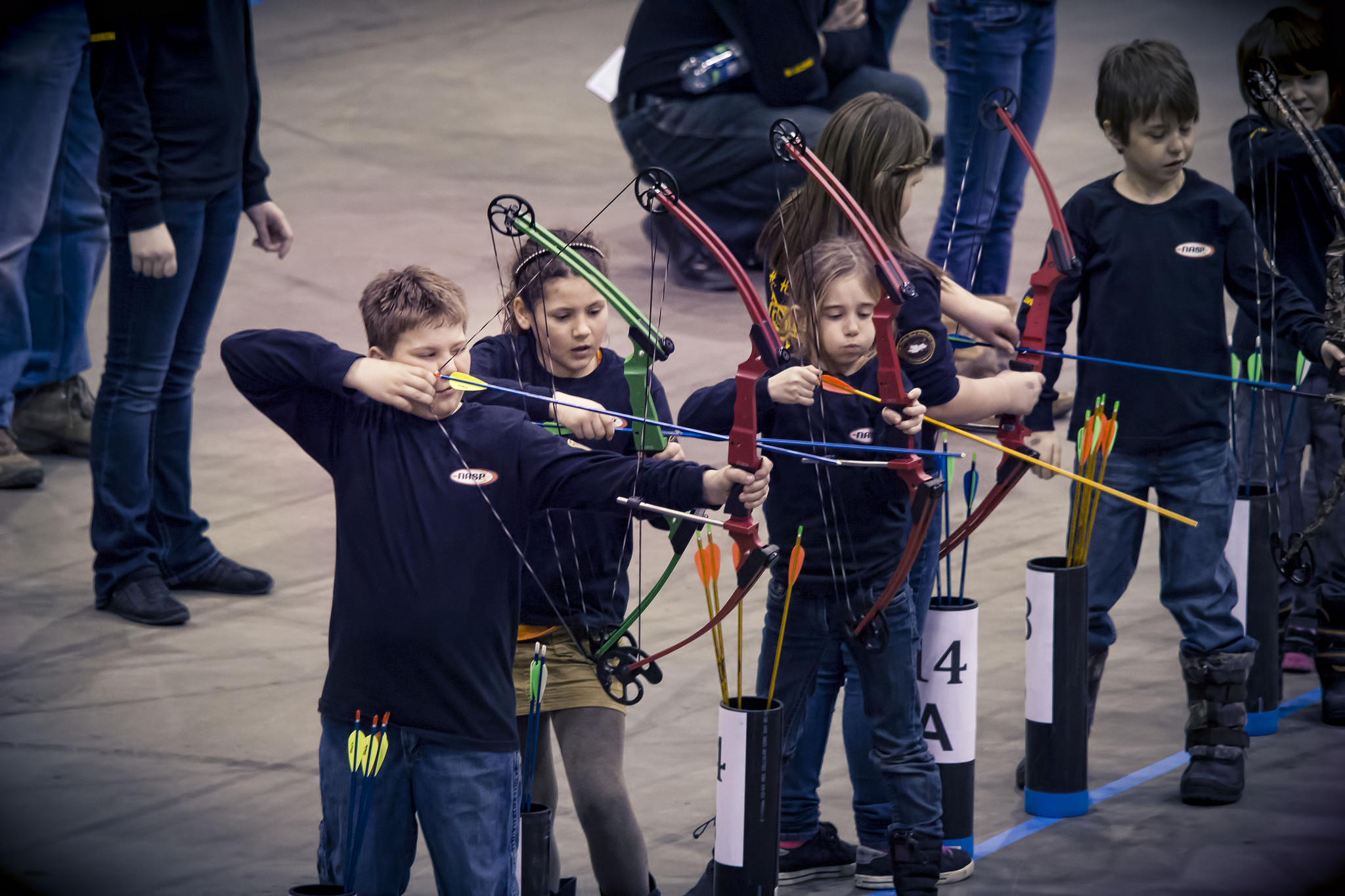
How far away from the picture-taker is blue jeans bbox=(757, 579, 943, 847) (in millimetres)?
2740

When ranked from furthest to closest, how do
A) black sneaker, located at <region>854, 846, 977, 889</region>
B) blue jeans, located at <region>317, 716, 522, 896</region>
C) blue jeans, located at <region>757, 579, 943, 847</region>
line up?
black sneaker, located at <region>854, 846, 977, 889</region>
blue jeans, located at <region>757, 579, 943, 847</region>
blue jeans, located at <region>317, 716, 522, 896</region>

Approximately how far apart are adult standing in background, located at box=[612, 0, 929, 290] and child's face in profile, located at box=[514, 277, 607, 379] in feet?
9.98

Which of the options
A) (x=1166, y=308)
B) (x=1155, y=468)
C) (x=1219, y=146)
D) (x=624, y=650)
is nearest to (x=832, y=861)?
(x=624, y=650)

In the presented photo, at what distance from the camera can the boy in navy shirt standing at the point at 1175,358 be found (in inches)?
126

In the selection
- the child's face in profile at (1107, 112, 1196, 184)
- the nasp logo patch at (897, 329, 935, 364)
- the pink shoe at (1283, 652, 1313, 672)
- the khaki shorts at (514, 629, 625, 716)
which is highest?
the child's face in profile at (1107, 112, 1196, 184)

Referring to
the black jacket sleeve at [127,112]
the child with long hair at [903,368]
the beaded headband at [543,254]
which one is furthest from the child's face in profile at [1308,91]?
the black jacket sleeve at [127,112]

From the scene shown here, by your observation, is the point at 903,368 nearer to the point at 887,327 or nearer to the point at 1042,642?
the point at 887,327

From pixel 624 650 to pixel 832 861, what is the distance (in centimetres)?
67

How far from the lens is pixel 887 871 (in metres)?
2.88

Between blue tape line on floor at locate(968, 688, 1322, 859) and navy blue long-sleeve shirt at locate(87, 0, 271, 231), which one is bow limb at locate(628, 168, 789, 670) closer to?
blue tape line on floor at locate(968, 688, 1322, 859)

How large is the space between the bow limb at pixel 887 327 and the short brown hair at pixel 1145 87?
2.66 ft

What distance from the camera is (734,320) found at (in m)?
5.94

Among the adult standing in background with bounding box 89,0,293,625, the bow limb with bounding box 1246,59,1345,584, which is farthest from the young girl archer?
the adult standing in background with bounding box 89,0,293,625

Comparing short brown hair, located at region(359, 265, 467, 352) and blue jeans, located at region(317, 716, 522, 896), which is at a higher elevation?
short brown hair, located at region(359, 265, 467, 352)
